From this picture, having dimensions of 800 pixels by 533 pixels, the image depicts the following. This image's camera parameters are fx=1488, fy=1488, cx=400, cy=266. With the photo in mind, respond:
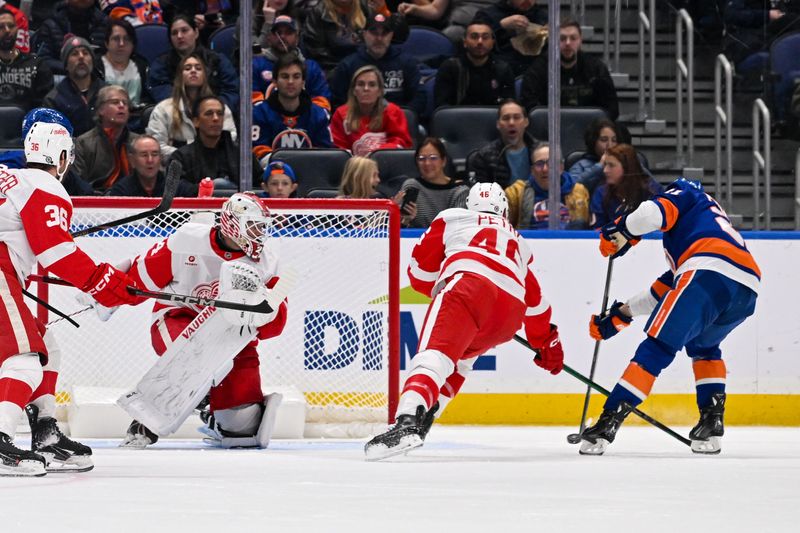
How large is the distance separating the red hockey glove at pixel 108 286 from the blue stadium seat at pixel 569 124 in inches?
130

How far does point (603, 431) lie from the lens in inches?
208

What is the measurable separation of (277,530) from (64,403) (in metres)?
3.07

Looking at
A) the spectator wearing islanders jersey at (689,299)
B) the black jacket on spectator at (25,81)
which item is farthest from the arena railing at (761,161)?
the black jacket on spectator at (25,81)

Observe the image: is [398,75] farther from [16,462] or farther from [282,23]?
[16,462]

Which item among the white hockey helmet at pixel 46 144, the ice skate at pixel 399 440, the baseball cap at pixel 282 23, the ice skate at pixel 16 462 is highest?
the baseball cap at pixel 282 23

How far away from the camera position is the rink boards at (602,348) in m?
6.62

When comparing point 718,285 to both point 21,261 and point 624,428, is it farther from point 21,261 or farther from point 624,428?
point 21,261

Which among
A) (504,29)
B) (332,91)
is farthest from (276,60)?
(504,29)

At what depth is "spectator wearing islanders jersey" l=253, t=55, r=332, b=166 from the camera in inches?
286

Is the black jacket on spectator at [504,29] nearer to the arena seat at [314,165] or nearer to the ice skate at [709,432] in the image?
the arena seat at [314,165]

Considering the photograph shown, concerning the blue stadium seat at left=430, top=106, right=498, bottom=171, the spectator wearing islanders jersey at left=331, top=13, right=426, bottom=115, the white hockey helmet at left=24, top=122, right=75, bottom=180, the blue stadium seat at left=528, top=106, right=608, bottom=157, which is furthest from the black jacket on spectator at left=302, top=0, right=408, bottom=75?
the white hockey helmet at left=24, top=122, right=75, bottom=180

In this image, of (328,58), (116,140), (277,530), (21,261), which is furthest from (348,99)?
(277,530)

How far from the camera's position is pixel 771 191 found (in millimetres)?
7043

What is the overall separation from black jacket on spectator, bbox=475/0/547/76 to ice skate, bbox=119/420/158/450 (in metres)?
3.36
